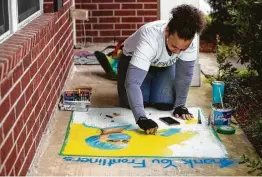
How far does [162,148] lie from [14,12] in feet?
4.31

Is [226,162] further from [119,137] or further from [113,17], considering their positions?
[113,17]

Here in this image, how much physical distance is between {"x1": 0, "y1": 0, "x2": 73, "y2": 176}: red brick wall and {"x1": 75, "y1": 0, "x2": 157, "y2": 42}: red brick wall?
263cm

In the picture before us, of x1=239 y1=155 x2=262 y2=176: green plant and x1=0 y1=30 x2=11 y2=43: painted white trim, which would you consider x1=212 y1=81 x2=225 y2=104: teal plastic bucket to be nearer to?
x1=239 y1=155 x2=262 y2=176: green plant

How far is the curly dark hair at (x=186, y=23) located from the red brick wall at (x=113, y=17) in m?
3.35

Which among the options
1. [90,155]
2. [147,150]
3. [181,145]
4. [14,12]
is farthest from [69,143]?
[14,12]

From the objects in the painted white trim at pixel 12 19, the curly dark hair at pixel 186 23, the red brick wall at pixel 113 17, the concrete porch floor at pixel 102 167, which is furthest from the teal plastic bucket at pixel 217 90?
the red brick wall at pixel 113 17

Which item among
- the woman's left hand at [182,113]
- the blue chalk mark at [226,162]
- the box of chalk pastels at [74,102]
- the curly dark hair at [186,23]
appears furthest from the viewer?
the box of chalk pastels at [74,102]

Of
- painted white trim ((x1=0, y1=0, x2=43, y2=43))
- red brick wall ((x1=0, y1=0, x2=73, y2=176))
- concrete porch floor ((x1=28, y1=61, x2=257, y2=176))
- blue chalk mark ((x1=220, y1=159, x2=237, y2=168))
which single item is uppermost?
painted white trim ((x1=0, y1=0, x2=43, y2=43))

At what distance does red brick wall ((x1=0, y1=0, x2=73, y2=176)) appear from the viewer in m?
Answer: 2.27

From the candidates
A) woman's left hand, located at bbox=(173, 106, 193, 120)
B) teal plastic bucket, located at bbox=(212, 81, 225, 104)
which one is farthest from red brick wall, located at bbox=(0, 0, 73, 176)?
teal plastic bucket, located at bbox=(212, 81, 225, 104)

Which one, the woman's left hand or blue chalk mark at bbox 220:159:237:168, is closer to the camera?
blue chalk mark at bbox 220:159:237:168

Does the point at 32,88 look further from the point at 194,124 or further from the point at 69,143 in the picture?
the point at 194,124

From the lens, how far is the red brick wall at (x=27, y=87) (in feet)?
7.45

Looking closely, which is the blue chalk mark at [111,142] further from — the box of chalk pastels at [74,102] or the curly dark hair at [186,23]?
the curly dark hair at [186,23]
